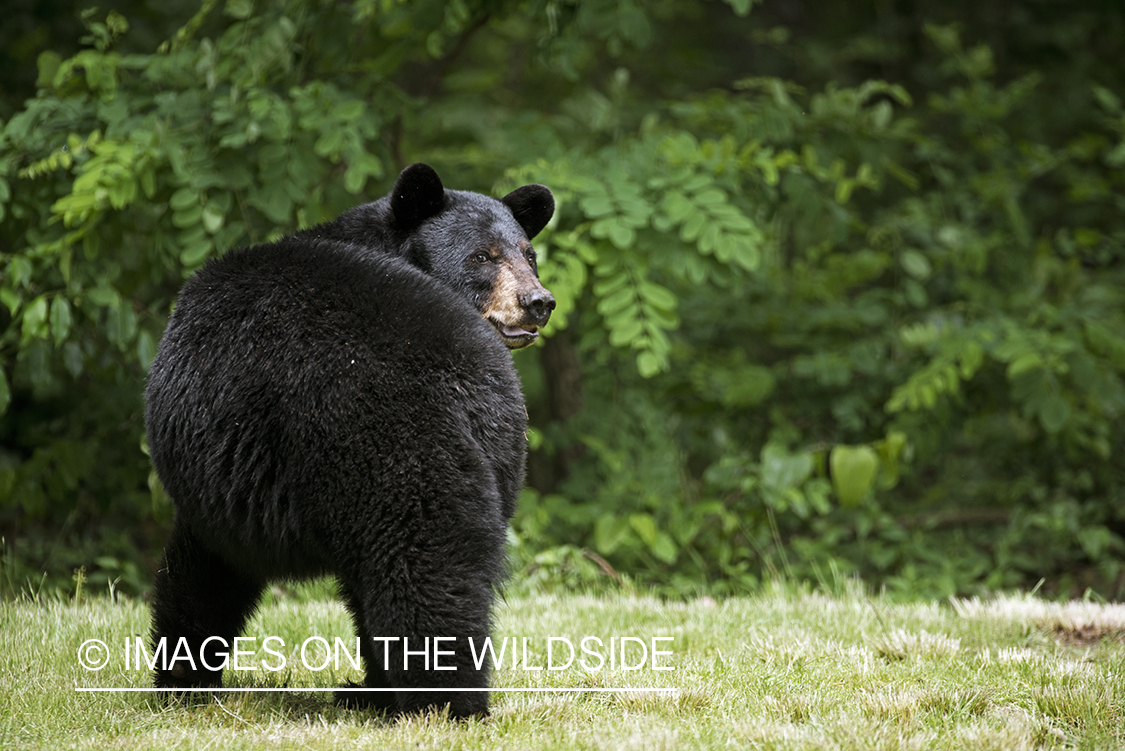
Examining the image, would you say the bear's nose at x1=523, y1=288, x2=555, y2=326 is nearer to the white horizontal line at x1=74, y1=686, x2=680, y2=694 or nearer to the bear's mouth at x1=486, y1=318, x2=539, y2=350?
the bear's mouth at x1=486, y1=318, x2=539, y2=350

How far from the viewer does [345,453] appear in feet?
7.63

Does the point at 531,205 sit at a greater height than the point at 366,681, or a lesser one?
greater

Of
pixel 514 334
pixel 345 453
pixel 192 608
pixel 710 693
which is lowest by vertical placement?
pixel 710 693

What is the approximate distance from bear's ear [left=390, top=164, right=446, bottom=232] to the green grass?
143 centimetres

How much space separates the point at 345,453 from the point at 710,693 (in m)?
1.20

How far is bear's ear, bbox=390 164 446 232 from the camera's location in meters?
3.00

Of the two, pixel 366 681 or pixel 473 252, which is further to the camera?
pixel 473 252

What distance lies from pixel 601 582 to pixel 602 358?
4.05 ft

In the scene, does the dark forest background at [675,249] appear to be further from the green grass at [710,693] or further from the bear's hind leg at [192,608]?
the bear's hind leg at [192,608]

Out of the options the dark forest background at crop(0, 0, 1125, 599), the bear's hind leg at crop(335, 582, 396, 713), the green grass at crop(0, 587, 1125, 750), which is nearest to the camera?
the green grass at crop(0, 587, 1125, 750)

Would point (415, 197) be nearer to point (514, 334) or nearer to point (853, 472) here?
point (514, 334)

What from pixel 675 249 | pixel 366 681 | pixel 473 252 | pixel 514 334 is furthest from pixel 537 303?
pixel 675 249

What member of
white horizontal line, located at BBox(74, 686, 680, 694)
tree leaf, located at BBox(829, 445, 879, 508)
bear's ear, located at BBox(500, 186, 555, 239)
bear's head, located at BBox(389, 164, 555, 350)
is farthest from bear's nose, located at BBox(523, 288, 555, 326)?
tree leaf, located at BBox(829, 445, 879, 508)

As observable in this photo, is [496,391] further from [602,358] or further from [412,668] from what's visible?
[602,358]
